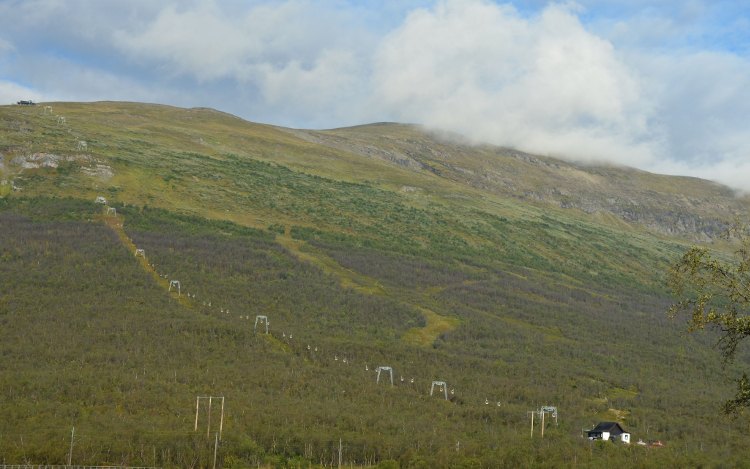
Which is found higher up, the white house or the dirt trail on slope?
the dirt trail on slope

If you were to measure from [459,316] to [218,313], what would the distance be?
3126cm

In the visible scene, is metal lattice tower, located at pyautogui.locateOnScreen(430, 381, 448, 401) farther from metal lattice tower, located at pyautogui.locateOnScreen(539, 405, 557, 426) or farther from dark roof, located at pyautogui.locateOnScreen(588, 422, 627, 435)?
dark roof, located at pyautogui.locateOnScreen(588, 422, 627, 435)

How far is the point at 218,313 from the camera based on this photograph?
7638 cm

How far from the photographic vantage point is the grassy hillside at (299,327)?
149 feet

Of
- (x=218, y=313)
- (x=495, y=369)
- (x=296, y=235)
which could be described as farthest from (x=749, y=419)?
(x=296, y=235)

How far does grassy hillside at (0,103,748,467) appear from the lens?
4547cm

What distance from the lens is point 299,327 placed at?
77438mm

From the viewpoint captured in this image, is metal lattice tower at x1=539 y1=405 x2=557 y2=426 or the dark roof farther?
metal lattice tower at x1=539 y1=405 x2=557 y2=426

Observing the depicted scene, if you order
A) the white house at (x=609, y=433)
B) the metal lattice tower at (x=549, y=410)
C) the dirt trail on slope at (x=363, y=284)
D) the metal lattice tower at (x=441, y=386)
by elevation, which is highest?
the dirt trail on slope at (x=363, y=284)

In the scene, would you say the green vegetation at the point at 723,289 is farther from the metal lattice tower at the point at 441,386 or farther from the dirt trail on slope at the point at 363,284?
the dirt trail on slope at the point at 363,284

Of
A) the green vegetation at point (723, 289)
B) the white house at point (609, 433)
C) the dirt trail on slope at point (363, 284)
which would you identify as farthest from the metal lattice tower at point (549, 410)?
the green vegetation at point (723, 289)

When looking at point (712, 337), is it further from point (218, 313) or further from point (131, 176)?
point (131, 176)

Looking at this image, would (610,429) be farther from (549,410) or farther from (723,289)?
(723,289)

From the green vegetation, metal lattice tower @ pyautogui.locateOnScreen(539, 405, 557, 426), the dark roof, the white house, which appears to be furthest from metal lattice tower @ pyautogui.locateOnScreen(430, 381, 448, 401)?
the green vegetation
